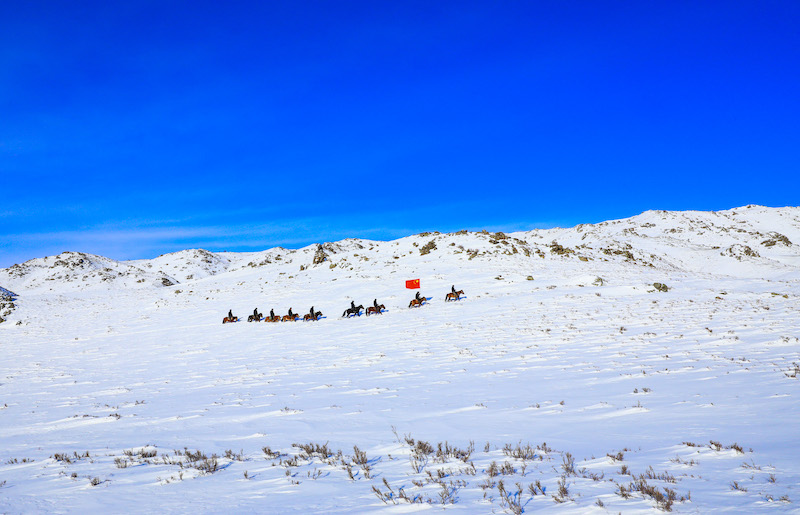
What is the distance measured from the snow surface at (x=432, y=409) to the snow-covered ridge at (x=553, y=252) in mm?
20093

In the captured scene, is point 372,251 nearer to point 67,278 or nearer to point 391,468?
point 391,468

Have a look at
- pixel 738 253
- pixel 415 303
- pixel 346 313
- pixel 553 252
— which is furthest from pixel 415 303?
pixel 738 253

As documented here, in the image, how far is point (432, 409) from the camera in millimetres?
9398

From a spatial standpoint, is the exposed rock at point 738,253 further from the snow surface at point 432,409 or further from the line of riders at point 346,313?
the line of riders at point 346,313

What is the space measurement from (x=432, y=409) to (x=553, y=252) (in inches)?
1704

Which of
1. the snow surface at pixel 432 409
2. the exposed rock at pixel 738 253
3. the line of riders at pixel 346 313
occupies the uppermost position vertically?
the exposed rock at pixel 738 253

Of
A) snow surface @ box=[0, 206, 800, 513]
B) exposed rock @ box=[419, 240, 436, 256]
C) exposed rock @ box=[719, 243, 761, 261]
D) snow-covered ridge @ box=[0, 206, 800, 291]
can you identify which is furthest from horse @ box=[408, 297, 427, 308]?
exposed rock @ box=[719, 243, 761, 261]

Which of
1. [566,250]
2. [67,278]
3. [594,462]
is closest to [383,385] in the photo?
[594,462]

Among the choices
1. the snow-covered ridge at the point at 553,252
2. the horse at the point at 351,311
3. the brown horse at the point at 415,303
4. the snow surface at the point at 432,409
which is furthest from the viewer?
the snow-covered ridge at the point at 553,252

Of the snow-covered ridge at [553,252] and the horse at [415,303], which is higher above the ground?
the snow-covered ridge at [553,252]

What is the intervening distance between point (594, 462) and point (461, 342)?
40.4 ft

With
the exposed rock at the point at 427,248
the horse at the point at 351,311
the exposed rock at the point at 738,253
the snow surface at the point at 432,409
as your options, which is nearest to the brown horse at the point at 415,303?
the snow surface at the point at 432,409

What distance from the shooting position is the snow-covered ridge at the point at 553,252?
167 feet

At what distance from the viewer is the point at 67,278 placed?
82.9 meters
